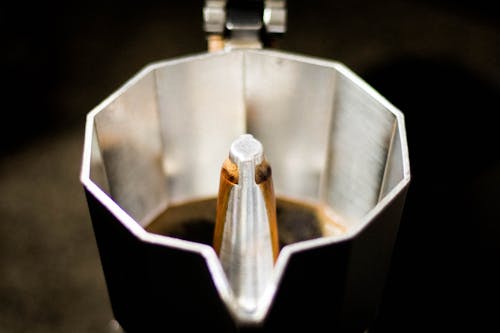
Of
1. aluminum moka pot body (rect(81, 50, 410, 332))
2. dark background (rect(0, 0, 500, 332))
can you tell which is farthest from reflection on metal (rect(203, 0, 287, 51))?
dark background (rect(0, 0, 500, 332))

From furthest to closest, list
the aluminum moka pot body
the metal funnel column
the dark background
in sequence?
the dark background
the metal funnel column
the aluminum moka pot body

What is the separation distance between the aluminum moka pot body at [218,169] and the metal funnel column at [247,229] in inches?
2.8

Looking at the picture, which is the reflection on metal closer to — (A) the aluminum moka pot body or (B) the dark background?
(A) the aluminum moka pot body

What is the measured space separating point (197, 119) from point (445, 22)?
0.43 m

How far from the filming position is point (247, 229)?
1.53 ft

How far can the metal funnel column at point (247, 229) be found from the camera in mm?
459

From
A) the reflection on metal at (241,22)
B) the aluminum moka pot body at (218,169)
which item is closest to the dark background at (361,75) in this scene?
the aluminum moka pot body at (218,169)

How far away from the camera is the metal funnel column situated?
0.46 m

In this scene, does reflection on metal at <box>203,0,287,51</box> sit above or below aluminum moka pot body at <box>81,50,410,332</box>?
above

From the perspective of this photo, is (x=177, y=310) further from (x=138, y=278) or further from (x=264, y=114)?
(x=264, y=114)

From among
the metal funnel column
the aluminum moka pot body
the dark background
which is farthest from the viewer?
the dark background

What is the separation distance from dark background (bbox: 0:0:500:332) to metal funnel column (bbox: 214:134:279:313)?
0.15 meters

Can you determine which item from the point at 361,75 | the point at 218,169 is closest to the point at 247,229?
the point at 218,169

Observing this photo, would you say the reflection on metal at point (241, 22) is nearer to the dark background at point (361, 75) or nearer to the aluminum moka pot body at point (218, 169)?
the aluminum moka pot body at point (218, 169)
